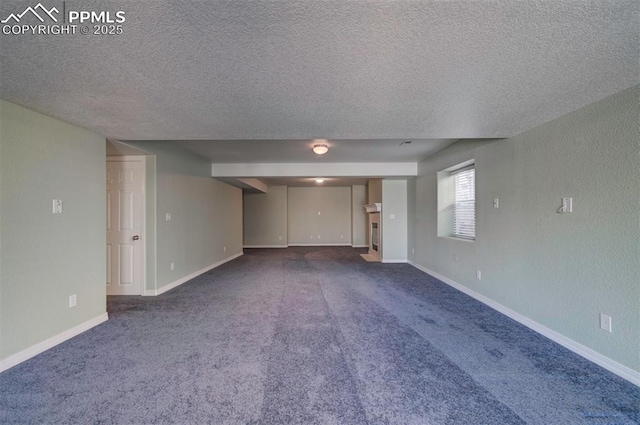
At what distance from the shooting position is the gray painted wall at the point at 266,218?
32.9ft

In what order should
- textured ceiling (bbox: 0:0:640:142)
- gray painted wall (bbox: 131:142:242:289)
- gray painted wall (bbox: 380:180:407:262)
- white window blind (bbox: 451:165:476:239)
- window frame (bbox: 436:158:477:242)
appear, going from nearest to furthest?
textured ceiling (bbox: 0:0:640:142), gray painted wall (bbox: 131:142:242:289), white window blind (bbox: 451:165:476:239), window frame (bbox: 436:158:477:242), gray painted wall (bbox: 380:180:407:262)

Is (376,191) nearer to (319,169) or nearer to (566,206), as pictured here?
(319,169)

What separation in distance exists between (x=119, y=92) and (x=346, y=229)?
351 inches

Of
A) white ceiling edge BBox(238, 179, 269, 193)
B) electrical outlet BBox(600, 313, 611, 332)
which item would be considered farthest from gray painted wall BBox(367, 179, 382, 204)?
electrical outlet BBox(600, 313, 611, 332)

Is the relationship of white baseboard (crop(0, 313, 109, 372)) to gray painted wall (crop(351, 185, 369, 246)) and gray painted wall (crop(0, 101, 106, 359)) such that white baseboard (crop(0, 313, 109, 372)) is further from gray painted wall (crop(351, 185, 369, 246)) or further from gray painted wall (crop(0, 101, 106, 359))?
gray painted wall (crop(351, 185, 369, 246))

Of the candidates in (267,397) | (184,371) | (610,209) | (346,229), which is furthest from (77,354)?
(346,229)

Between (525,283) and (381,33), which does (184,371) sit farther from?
(525,283)

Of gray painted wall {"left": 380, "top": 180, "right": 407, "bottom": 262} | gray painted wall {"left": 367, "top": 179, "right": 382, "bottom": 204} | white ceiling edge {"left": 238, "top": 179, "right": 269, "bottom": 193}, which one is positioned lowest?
gray painted wall {"left": 380, "top": 180, "right": 407, "bottom": 262}

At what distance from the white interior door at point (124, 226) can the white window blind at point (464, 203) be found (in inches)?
199

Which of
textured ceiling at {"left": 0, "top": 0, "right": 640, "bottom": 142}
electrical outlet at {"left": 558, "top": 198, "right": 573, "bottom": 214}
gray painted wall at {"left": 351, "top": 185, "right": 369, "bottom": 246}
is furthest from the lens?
gray painted wall at {"left": 351, "top": 185, "right": 369, "bottom": 246}

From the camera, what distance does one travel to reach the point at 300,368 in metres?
2.06

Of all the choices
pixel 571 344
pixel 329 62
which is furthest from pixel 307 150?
pixel 571 344

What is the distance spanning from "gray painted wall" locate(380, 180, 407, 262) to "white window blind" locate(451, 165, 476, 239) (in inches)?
71.4

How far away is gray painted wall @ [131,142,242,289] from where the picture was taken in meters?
4.04
